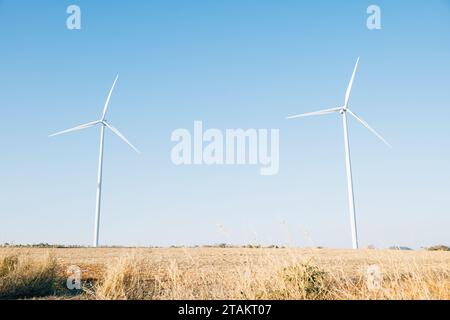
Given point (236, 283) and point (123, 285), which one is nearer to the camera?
point (236, 283)

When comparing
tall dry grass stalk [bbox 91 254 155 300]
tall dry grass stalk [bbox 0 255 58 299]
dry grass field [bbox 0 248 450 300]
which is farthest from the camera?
tall dry grass stalk [bbox 0 255 58 299]

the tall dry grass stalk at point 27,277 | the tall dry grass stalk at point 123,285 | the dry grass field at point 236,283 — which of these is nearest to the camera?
the dry grass field at point 236,283

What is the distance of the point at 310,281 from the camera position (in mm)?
10852

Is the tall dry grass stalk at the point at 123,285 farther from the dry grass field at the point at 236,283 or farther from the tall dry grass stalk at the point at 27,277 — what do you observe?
the tall dry grass stalk at the point at 27,277

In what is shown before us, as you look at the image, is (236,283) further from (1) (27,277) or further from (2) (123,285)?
(1) (27,277)

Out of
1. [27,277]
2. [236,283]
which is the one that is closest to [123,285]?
[236,283]

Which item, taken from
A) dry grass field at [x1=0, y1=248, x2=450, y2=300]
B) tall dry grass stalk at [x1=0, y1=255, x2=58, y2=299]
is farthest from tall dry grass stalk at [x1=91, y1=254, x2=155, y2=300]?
tall dry grass stalk at [x1=0, y1=255, x2=58, y2=299]

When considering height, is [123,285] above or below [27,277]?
below

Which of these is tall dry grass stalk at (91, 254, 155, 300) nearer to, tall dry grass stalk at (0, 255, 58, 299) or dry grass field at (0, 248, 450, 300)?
dry grass field at (0, 248, 450, 300)

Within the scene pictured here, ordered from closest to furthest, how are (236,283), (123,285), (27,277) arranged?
(236,283)
(123,285)
(27,277)

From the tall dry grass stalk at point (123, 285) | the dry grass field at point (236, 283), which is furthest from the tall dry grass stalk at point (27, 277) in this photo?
the tall dry grass stalk at point (123, 285)
